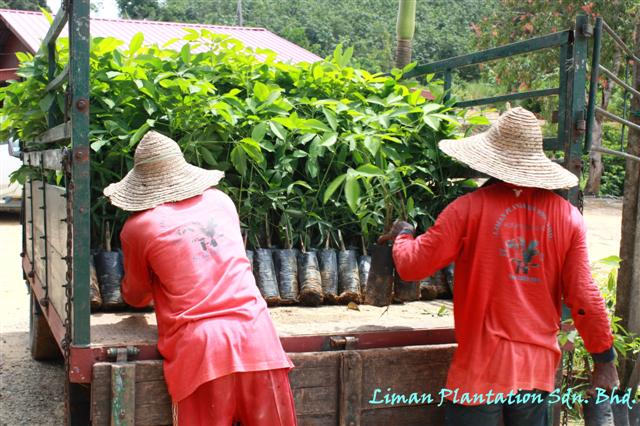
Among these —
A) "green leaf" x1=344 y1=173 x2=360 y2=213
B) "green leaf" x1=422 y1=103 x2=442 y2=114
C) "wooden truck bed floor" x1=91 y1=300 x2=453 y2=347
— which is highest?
"green leaf" x1=422 y1=103 x2=442 y2=114

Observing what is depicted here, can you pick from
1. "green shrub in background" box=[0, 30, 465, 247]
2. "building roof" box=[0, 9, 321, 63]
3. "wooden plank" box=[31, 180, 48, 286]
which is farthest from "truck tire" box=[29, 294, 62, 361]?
"building roof" box=[0, 9, 321, 63]

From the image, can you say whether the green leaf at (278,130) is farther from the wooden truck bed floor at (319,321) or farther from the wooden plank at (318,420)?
the wooden plank at (318,420)

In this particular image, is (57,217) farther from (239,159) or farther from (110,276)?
(239,159)

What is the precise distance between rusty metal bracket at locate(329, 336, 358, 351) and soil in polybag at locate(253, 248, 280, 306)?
688mm

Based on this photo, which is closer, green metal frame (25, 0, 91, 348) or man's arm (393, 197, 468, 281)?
green metal frame (25, 0, 91, 348)

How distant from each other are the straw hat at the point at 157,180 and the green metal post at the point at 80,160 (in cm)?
26

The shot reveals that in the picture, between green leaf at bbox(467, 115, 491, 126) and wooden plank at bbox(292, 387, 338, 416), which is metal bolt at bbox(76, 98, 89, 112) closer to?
wooden plank at bbox(292, 387, 338, 416)

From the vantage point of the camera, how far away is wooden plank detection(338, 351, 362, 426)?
252 cm

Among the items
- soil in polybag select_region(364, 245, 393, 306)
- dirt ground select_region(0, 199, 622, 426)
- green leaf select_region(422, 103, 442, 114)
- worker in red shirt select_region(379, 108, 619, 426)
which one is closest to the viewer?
worker in red shirt select_region(379, 108, 619, 426)

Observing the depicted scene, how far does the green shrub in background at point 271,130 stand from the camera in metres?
3.27

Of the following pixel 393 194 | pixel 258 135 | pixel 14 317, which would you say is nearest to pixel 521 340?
pixel 393 194

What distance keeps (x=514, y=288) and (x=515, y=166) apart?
0.44 meters

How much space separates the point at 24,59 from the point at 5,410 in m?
1.93

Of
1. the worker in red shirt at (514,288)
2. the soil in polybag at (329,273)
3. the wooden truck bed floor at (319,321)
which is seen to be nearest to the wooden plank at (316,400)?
the wooden truck bed floor at (319,321)
